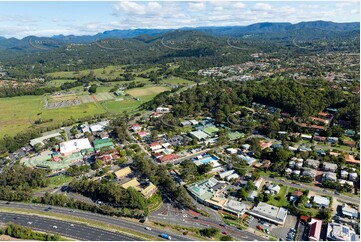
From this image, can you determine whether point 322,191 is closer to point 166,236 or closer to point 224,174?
point 224,174

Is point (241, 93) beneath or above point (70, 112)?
above

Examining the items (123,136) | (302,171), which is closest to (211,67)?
(123,136)

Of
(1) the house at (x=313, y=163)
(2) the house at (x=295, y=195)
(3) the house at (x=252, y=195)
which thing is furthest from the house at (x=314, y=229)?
(1) the house at (x=313, y=163)

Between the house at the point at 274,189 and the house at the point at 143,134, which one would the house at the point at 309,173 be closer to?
the house at the point at 274,189

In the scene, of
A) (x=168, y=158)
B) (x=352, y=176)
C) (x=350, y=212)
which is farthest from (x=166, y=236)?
(x=352, y=176)

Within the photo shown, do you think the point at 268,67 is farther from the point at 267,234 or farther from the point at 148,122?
the point at 267,234
